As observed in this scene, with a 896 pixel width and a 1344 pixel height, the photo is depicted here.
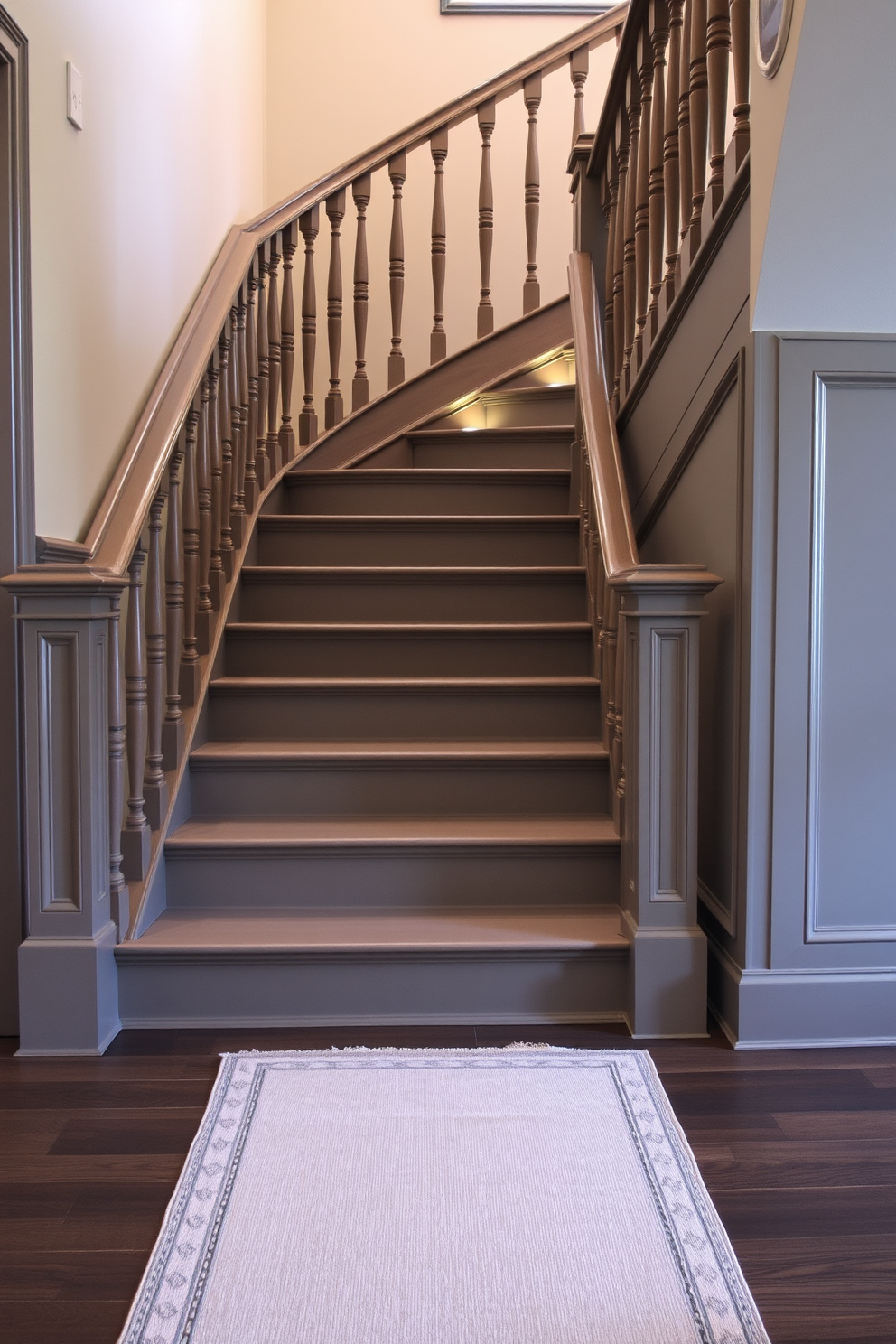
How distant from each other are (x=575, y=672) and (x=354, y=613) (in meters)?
0.71

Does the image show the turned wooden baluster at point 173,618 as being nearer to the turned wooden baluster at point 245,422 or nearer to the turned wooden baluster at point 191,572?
the turned wooden baluster at point 191,572

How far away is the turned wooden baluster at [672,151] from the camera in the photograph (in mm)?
2340

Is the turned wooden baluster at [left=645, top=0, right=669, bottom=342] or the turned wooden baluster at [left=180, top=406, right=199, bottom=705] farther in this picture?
the turned wooden baluster at [left=180, top=406, right=199, bottom=705]

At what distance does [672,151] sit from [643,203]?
0.27m

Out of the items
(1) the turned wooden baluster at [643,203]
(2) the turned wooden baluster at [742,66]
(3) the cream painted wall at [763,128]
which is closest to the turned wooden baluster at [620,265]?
(1) the turned wooden baluster at [643,203]

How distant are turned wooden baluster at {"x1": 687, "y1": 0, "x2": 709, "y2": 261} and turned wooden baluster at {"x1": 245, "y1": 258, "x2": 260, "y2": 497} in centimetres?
150

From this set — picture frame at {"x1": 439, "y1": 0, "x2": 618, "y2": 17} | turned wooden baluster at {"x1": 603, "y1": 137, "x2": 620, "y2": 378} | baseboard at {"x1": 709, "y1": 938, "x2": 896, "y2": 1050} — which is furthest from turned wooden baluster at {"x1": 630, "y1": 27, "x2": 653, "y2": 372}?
picture frame at {"x1": 439, "y1": 0, "x2": 618, "y2": 17}

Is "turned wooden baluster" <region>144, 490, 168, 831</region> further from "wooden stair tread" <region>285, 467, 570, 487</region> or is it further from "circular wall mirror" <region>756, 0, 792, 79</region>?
"circular wall mirror" <region>756, 0, 792, 79</region>

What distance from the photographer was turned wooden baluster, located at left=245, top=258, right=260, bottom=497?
3.21 m

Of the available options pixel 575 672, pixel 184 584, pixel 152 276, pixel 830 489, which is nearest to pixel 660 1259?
pixel 830 489

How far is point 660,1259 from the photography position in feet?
4.56

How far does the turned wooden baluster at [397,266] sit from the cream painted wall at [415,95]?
1054 mm

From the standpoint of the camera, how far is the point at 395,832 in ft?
7.93

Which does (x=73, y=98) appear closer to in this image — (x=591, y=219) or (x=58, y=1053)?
(x=591, y=219)
